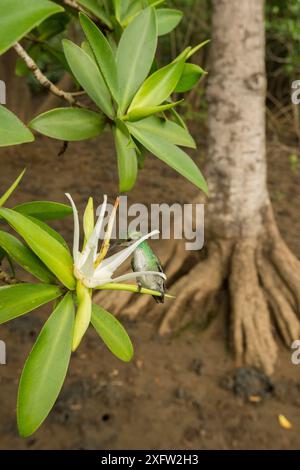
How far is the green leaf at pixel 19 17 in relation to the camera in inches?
25.3

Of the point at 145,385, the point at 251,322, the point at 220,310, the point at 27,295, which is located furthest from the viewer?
the point at 220,310

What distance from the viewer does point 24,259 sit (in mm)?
766

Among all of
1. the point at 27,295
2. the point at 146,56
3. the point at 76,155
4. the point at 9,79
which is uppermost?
the point at 9,79

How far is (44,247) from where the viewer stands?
73cm

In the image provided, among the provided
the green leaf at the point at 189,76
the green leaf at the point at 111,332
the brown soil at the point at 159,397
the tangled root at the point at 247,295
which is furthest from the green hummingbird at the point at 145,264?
the tangled root at the point at 247,295

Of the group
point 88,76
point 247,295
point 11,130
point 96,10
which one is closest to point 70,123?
point 88,76

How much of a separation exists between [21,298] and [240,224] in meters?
2.69

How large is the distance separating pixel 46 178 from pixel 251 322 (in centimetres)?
354

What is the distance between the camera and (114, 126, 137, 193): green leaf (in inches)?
33.9

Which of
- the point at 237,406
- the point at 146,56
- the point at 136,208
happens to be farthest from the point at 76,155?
the point at 146,56

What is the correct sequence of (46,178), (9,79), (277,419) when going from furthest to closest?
1. (9,79)
2. (46,178)
3. (277,419)

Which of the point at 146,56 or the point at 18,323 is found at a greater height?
the point at 146,56

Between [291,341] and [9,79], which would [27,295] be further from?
[9,79]

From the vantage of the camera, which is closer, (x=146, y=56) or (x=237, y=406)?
(x=146, y=56)
